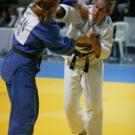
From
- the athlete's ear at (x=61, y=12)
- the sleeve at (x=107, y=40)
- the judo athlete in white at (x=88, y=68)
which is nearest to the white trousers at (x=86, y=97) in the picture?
the judo athlete in white at (x=88, y=68)

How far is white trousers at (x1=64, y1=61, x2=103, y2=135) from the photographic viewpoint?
480 centimetres

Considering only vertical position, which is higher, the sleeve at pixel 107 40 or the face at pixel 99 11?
the face at pixel 99 11

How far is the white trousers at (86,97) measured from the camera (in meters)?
4.80

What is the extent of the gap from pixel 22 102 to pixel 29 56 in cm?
41

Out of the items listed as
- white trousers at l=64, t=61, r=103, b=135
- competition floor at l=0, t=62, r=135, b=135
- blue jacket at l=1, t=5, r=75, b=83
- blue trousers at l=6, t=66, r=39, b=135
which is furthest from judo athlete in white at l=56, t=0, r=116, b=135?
blue trousers at l=6, t=66, r=39, b=135

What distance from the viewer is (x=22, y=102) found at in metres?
3.81

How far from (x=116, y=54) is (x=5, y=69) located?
8954 mm

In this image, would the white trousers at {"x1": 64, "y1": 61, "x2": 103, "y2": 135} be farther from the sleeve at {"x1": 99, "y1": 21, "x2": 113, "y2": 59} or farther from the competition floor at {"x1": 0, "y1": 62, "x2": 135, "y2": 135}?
the competition floor at {"x1": 0, "y1": 62, "x2": 135, "y2": 135}

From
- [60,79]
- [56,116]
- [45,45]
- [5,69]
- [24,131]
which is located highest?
[45,45]

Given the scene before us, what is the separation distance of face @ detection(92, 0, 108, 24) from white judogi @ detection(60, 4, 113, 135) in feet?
0.23

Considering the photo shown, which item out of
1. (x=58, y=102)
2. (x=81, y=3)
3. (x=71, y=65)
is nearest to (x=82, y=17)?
(x=81, y=3)

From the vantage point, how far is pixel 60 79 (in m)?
8.88

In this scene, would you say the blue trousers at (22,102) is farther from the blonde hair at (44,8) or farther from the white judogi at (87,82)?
the white judogi at (87,82)

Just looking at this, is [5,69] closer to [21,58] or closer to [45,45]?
[21,58]
